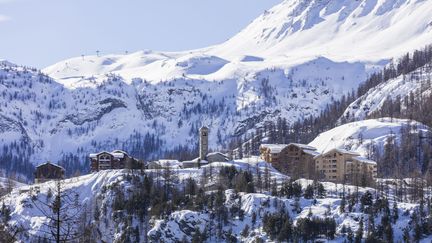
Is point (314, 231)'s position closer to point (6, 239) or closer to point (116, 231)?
point (116, 231)

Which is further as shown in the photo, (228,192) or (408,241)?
(228,192)

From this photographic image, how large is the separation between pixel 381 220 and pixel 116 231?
161ft

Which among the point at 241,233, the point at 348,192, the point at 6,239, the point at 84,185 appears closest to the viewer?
the point at 6,239

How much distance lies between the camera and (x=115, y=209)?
16538 centimetres

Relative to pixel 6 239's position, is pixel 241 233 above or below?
below

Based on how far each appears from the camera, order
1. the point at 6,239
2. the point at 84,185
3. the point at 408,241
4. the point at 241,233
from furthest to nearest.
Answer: the point at 84,185 → the point at 241,233 → the point at 408,241 → the point at 6,239

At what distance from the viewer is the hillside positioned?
147125 mm

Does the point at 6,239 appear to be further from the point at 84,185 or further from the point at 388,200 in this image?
the point at 84,185

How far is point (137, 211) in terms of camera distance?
6378 inches

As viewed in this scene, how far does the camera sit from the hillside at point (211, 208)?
147 m

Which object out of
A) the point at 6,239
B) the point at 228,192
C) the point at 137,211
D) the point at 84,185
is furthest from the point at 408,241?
the point at 6,239

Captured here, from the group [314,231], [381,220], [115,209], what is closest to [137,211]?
[115,209]

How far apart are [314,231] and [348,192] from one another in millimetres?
18264

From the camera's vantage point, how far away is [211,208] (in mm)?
159125
